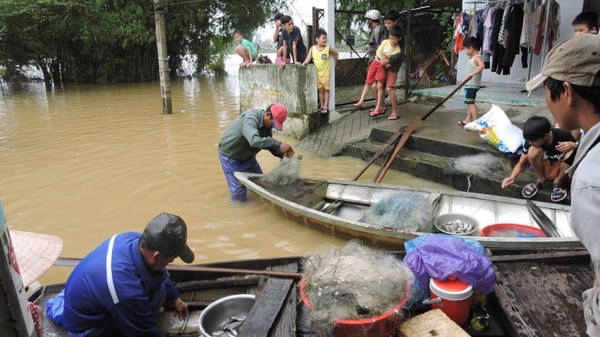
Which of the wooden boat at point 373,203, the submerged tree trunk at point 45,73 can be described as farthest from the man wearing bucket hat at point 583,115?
the submerged tree trunk at point 45,73

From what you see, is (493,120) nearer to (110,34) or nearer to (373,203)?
(373,203)

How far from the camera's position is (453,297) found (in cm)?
225

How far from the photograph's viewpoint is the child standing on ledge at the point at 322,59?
352 inches

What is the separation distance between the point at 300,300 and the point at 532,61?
360 inches

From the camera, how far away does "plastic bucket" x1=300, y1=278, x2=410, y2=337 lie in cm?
200

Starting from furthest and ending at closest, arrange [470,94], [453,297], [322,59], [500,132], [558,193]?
[322,59], [470,94], [500,132], [558,193], [453,297]

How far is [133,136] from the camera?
33.9ft

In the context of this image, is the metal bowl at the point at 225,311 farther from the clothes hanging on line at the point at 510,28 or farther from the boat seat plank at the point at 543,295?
the clothes hanging on line at the point at 510,28

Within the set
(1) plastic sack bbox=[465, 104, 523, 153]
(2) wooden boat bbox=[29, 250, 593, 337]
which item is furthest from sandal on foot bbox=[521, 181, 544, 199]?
(2) wooden boat bbox=[29, 250, 593, 337]

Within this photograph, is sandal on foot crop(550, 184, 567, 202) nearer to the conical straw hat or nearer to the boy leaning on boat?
the boy leaning on boat

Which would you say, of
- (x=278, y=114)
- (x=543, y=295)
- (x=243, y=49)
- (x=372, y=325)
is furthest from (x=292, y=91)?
(x=372, y=325)

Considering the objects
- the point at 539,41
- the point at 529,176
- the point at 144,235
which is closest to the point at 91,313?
the point at 144,235

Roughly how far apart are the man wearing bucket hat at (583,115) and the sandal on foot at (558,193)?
4031 mm

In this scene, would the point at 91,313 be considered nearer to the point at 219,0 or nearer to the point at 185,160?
A: the point at 185,160
